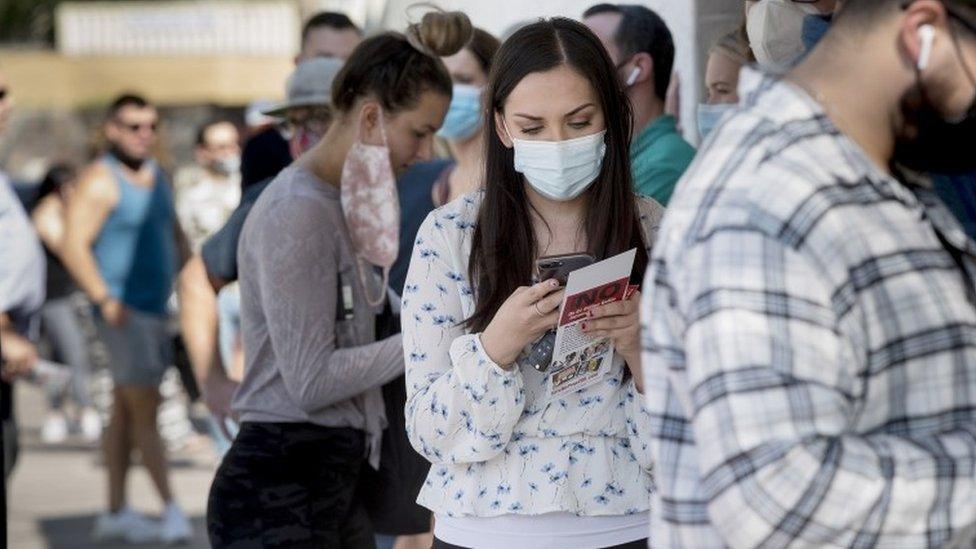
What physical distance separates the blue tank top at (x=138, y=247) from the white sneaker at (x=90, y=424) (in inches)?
146

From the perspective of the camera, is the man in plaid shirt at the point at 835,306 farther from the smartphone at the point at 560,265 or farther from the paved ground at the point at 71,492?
the paved ground at the point at 71,492

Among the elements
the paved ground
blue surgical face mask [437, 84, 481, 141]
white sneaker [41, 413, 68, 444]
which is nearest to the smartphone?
blue surgical face mask [437, 84, 481, 141]

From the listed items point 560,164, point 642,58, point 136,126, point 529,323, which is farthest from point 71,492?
point 529,323

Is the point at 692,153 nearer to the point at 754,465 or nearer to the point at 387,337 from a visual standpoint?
the point at 387,337

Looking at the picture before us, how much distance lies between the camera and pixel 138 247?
8984mm

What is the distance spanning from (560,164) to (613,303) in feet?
1.03

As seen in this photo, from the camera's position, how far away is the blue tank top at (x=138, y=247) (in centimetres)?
881

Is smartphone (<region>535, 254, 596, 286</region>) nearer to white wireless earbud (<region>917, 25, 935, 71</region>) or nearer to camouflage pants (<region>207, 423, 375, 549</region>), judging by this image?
white wireless earbud (<region>917, 25, 935, 71</region>)

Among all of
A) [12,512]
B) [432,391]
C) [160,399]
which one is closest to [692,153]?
[432,391]

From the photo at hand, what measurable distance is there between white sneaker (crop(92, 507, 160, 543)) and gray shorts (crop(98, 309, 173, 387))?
0.70 metres

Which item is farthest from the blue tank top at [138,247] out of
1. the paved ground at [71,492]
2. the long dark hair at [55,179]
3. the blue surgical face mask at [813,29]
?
the blue surgical face mask at [813,29]

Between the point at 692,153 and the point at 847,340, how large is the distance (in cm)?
223

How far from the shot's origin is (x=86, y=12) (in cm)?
3198

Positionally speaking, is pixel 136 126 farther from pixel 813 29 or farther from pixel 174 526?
pixel 813 29
